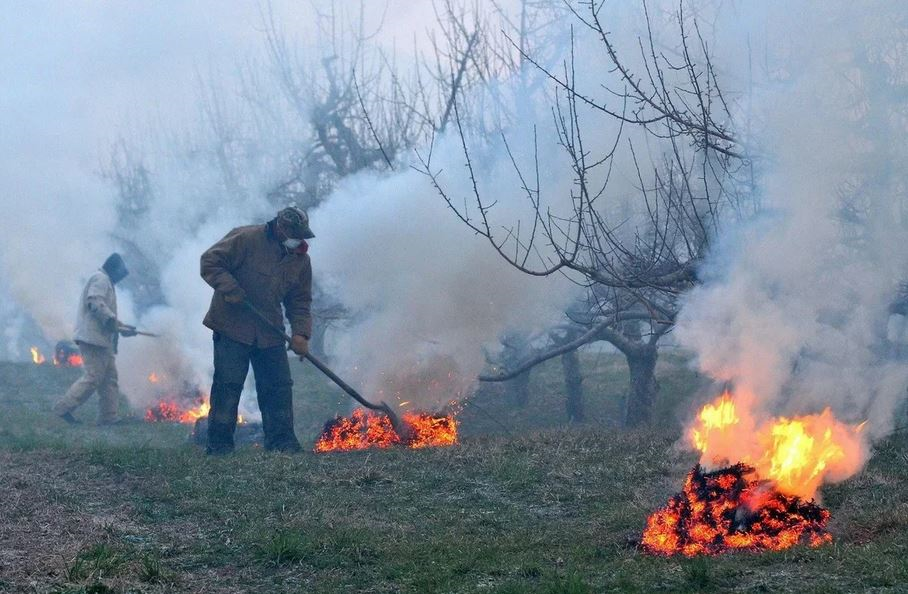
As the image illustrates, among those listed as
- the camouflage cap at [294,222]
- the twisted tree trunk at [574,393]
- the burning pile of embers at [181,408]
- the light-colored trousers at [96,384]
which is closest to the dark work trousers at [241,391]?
the camouflage cap at [294,222]

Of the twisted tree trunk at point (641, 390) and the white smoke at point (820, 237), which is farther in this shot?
the twisted tree trunk at point (641, 390)

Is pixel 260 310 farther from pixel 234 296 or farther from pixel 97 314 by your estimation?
pixel 97 314

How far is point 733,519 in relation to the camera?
481 centimetres

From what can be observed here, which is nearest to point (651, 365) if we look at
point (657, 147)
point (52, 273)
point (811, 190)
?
point (657, 147)

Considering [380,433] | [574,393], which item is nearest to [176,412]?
[380,433]

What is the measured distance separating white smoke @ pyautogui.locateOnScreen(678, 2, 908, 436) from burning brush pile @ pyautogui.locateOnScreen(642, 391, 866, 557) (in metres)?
0.38

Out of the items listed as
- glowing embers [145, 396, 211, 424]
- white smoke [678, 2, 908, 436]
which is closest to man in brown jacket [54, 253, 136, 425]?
glowing embers [145, 396, 211, 424]

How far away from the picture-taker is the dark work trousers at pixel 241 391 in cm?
848

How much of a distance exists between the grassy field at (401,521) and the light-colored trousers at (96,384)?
4.10 metres

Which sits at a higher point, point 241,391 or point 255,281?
point 255,281

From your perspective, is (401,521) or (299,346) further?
(299,346)

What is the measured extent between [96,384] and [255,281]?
17.7 ft

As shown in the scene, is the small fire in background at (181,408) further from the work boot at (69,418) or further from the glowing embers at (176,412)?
the work boot at (69,418)

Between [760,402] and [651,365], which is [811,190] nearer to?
[760,402]
